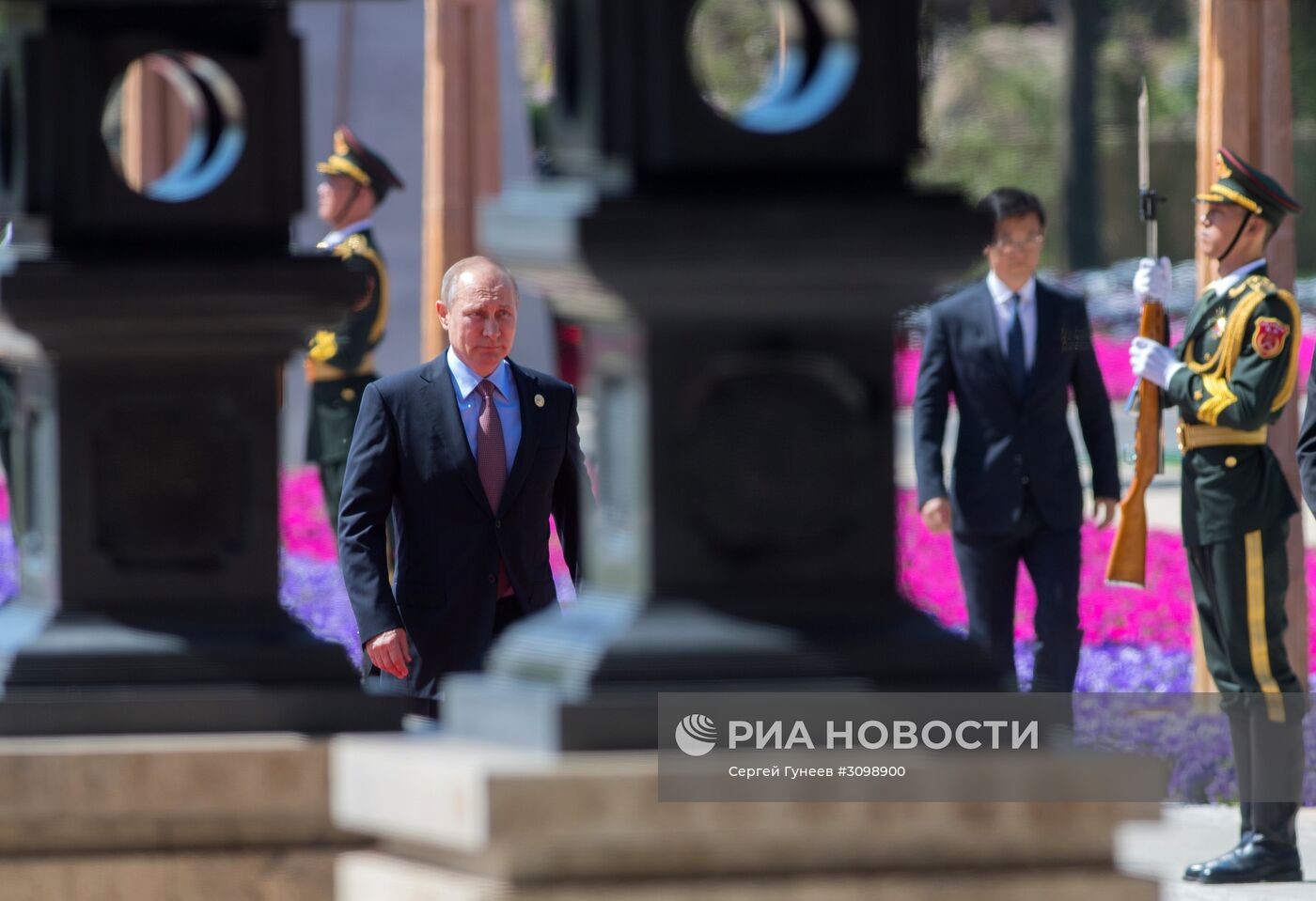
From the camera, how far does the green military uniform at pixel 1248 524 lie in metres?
7.04

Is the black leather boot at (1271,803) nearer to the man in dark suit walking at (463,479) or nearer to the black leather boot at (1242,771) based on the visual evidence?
the black leather boot at (1242,771)

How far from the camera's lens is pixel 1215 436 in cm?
716

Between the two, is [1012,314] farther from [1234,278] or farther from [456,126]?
[456,126]

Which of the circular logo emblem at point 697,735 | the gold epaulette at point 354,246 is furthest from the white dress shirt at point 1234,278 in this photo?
the gold epaulette at point 354,246

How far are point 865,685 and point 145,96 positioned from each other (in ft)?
51.2

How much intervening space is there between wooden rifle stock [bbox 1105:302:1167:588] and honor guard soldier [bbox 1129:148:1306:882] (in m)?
0.27

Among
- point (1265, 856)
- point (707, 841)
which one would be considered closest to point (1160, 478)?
point (1265, 856)

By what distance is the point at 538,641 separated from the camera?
3.95 m

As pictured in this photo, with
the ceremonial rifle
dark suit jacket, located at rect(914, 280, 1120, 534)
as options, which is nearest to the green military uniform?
the ceremonial rifle

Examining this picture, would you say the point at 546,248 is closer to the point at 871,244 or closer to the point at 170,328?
the point at 871,244

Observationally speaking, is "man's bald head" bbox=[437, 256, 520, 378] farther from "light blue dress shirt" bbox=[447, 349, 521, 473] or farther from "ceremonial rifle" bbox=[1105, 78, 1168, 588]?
"ceremonial rifle" bbox=[1105, 78, 1168, 588]

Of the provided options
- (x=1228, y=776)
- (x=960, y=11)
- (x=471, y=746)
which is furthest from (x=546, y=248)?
(x=960, y=11)

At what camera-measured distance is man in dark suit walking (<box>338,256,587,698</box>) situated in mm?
5758

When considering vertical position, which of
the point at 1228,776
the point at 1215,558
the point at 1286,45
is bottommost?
the point at 1228,776
